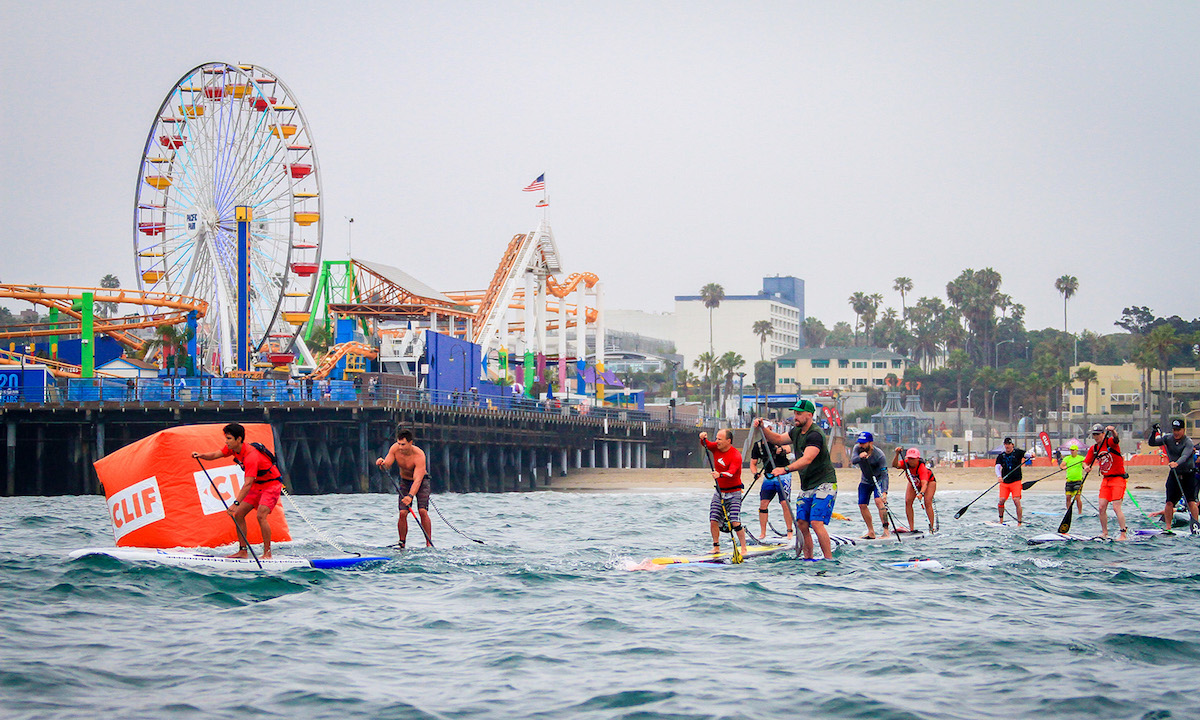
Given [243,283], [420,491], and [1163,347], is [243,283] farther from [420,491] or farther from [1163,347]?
[1163,347]

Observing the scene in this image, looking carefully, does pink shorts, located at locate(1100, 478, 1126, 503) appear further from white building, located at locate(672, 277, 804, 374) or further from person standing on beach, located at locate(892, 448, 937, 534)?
white building, located at locate(672, 277, 804, 374)

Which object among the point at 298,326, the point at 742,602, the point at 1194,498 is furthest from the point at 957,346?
the point at 742,602

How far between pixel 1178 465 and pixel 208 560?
15.0m

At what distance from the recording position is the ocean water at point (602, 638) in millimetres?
8500

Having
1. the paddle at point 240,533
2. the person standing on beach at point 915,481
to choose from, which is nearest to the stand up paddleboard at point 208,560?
the paddle at point 240,533

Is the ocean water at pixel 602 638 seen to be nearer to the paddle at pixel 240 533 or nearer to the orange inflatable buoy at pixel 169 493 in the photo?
the paddle at pixel 240 533

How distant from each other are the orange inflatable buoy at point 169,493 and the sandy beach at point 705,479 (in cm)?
4123

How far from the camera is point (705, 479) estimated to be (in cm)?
6206

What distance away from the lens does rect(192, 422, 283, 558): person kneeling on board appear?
576 inches

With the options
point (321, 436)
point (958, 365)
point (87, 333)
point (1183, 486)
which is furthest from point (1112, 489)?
point (958, 365)

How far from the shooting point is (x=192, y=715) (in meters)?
7.99

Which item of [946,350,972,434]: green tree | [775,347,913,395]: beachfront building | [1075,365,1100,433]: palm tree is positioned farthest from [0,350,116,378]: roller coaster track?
[946,350,972,434]: green tree

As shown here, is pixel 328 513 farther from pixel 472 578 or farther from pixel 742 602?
pixel 742 602

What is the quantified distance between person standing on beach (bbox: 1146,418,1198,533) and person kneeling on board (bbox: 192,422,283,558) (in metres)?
13.4
